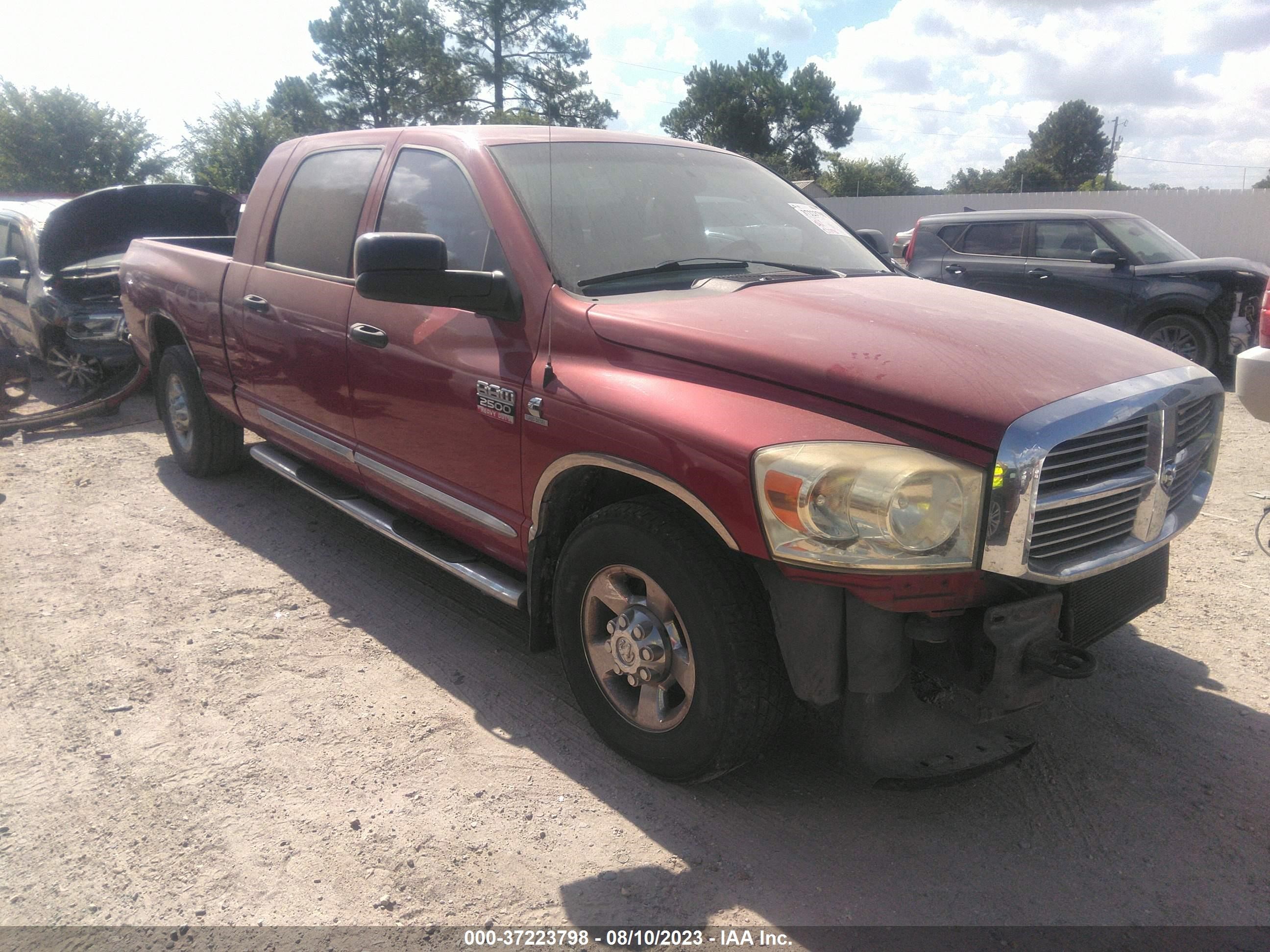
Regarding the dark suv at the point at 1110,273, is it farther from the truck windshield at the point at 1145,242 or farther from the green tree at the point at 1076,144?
the green tree at the point at 1076,144

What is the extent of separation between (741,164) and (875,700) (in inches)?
101

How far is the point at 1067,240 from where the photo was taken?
33.3 ft

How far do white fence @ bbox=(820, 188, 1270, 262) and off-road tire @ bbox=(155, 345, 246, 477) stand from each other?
16242 mm

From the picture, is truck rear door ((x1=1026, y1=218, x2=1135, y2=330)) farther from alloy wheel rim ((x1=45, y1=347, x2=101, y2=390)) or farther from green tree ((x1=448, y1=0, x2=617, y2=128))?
green tree ((x1=448, y1=0, x2=617, y2=128))

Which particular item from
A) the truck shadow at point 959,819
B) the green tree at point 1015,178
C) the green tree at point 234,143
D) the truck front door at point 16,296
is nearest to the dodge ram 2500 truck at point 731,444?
the truck shadow at point 959,819

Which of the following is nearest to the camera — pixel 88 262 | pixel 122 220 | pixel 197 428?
pixel 197 428

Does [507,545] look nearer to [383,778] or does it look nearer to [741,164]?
[383,778]

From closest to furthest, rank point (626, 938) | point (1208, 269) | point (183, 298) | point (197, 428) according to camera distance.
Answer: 1. point (626, 938)
2. point (183, 298)
3. point (197, 428)
4. point (1208, 269)

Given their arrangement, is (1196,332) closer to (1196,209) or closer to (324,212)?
(324,212)

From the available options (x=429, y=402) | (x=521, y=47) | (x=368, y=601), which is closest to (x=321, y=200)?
(x=429, y=402)

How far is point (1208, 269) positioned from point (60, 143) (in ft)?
159

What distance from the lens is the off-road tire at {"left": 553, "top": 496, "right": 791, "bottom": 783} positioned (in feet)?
8.14

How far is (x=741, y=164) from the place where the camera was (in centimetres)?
410

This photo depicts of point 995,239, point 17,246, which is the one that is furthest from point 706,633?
point 995,239
